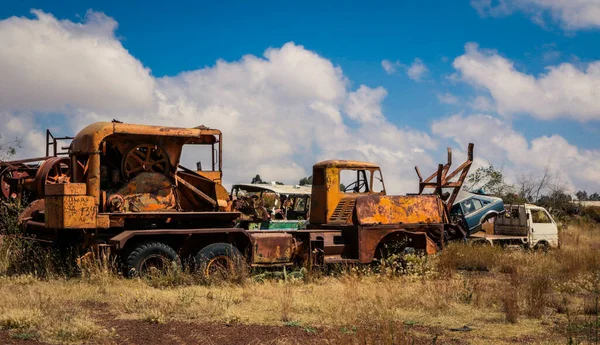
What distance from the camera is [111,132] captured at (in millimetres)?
12375

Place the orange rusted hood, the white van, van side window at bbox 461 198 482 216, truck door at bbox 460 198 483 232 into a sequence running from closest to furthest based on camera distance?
the orange rusted hood
truck door at bbox 460 198 483 232
van side window at bbox 461 198 482 216
the white van

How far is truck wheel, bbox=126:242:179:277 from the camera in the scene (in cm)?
1201

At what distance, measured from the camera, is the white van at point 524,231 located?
823 inches

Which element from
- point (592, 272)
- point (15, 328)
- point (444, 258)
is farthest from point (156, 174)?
point (592, 272)

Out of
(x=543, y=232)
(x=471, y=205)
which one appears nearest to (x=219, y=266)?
(x=471, y=205)

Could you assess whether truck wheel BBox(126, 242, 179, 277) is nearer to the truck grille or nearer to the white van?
the truck grille

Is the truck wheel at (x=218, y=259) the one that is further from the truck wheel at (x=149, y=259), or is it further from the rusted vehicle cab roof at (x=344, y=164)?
the rusted vehicle cab roof at (x=344, y=164)

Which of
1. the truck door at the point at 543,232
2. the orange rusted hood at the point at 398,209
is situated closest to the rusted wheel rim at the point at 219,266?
the orange rusted hood at the point at 398,209

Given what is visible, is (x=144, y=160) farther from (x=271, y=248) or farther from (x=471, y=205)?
(x=471, y=205)

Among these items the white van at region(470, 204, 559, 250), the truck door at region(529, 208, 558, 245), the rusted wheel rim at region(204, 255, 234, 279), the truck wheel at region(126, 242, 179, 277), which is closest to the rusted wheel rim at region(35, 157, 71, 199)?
the truck wheel at region(126, 242, 179, 277)

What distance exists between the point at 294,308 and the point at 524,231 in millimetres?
13559

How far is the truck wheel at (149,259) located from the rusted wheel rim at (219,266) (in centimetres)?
66

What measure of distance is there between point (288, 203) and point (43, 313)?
12.6 metres

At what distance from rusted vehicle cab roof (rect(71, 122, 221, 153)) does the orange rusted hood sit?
4.14 m
